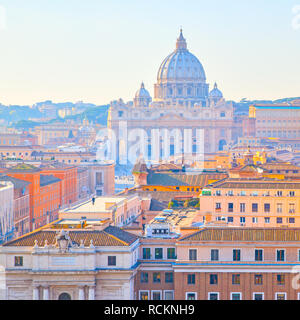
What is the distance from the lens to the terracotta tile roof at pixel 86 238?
15961 mm

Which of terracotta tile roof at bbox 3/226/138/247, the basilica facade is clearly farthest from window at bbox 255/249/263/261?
the basilica facade

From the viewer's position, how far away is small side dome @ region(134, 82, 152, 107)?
11575 centimetres

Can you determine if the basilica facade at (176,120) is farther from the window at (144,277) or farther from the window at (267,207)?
the window at (144,277)

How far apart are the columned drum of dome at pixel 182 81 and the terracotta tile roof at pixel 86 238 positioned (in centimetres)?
10329

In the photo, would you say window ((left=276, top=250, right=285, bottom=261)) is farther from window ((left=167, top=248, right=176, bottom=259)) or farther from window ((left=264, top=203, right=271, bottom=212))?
window ((left=264, top=203, right=271, bottom=212))

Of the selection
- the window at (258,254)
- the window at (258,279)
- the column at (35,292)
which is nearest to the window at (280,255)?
the window at (258,254)

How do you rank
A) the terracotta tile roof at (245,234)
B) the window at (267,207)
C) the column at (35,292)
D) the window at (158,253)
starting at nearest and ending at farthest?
the column at (35,292) → the terracotta tile roof at (245,234) → the window at (158,253) → the window at (267,207)

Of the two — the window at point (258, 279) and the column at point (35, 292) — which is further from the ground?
the window at point (258, 279)

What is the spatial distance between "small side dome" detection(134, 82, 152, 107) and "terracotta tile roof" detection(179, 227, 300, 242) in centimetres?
9820

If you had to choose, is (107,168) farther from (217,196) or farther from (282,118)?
(282,118)

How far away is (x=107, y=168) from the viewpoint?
51.0 metres

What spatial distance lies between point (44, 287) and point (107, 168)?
3546 centimetres
